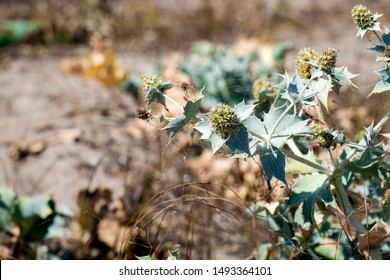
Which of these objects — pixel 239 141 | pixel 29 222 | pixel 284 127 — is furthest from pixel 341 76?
pixel 29 222

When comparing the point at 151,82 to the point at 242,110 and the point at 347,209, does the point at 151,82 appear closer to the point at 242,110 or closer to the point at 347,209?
the point at 242,110

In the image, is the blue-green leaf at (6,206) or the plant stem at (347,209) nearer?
the plant stem at (347,209)

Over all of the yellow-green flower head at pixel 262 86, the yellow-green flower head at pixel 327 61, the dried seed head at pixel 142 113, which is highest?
the yellow-green flower head at pixel 262 86

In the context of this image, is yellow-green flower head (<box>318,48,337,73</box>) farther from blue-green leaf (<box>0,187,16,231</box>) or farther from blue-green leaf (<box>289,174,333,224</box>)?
blue-green leaf (<box>0,187,16,231</box>)

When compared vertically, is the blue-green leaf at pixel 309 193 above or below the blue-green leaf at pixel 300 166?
below

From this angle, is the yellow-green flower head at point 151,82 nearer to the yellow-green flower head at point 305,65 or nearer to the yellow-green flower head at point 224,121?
the yellow-green flower head at point 224,121

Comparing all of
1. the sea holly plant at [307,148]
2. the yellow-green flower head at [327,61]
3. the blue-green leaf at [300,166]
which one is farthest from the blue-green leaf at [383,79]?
the blue-green leaf at [300,166]
